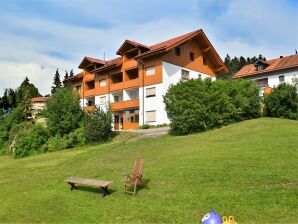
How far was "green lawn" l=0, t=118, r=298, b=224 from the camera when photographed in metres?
9.19

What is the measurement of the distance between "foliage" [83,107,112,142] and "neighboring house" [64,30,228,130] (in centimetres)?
515

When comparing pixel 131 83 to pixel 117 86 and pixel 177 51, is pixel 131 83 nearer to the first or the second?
pixel 117 86

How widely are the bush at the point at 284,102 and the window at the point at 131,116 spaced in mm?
17163

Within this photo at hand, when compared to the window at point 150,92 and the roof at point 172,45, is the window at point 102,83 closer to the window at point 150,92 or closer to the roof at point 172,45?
the roof at point 172,45

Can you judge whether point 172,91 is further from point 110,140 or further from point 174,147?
point 174,147

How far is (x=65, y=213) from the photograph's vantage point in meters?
10.3

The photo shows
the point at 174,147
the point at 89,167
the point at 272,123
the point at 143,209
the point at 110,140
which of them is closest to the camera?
the point at 143,209

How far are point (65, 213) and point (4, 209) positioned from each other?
2.32 metres

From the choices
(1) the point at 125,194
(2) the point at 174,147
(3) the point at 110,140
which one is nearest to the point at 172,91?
(3) the point at 110,140

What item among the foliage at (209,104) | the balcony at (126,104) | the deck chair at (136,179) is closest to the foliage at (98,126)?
the foliage at (209,104)

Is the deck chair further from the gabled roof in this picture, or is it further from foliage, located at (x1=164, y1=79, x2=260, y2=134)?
the gabled roof

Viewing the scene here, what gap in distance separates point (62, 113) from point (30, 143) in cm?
463

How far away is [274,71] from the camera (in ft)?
168

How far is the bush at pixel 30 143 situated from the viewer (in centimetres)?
3127
